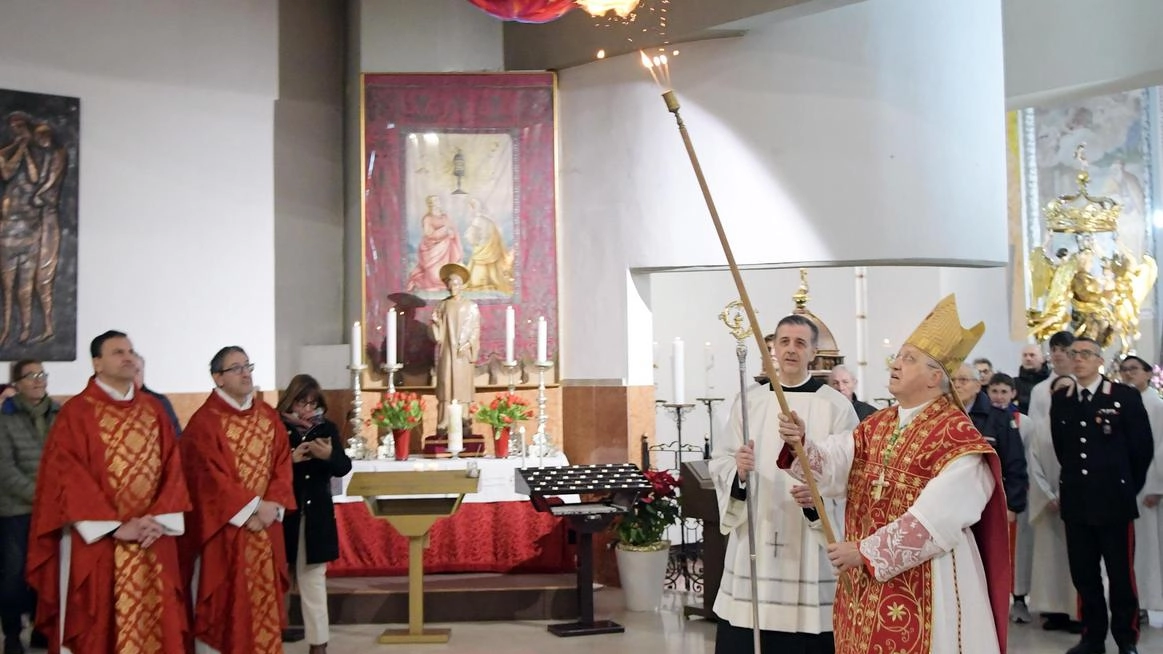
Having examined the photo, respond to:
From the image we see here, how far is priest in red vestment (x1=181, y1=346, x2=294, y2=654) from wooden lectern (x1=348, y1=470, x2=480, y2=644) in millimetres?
1225

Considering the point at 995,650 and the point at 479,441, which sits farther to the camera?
the point at 479,441

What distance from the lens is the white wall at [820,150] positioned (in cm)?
980

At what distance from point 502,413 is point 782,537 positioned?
16.0ft

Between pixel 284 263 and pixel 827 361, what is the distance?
4746mm

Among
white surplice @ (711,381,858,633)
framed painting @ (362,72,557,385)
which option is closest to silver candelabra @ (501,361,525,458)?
framed painting @ (362,72,557,385)

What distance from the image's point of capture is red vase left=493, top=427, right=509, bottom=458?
981cm

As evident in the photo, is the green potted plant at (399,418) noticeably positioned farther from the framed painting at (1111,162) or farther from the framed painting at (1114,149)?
the framed painting at (1114,149)

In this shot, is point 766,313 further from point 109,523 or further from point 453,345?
point 109,523

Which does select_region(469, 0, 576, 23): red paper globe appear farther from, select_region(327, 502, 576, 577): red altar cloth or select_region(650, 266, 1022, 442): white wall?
select_region(650, 266, 1022, 442): white wall

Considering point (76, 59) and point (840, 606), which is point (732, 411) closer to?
point (840, 606)

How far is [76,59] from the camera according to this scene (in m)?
9.66

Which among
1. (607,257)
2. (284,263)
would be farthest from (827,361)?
(284,263)

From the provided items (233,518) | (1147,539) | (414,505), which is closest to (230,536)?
(233,518)

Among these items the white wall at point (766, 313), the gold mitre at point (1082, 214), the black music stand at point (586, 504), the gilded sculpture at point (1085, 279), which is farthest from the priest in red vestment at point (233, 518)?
the gold mitre at point (1082, 214)
